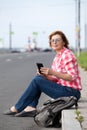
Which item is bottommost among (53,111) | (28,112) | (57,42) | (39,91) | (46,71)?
(28,112)

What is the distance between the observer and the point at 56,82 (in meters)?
10.3

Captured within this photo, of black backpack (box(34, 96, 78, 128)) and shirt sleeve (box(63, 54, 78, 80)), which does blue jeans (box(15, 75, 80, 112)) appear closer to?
shirt sleeve (box(63, 54, 78, 80))

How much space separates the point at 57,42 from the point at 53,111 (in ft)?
5.00

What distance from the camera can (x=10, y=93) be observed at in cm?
1577

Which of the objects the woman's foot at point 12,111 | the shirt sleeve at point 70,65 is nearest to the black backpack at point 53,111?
the shirt sleeve at point 70,65

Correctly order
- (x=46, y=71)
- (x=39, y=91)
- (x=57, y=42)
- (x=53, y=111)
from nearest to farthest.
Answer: (x=53, y=111), (x=46, y=71), (x=39, y=91), (x=57, y=42)

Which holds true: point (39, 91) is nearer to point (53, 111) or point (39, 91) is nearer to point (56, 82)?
point (56, 82)

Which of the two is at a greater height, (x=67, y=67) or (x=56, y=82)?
(x=67, y=67)

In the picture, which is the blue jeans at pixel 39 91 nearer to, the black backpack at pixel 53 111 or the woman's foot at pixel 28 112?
the woman's foot at pixel 28 112

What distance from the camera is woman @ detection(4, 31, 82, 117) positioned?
10.0 metres

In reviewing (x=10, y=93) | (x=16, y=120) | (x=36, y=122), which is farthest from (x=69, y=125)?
(x=10, y=93)

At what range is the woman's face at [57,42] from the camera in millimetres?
10203

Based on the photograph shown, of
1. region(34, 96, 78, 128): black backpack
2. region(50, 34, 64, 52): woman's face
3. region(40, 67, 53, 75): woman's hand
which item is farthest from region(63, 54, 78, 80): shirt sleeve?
region(34, 96, 78, 128): black backpack

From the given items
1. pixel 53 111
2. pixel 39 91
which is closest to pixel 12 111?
pixel 39 91
